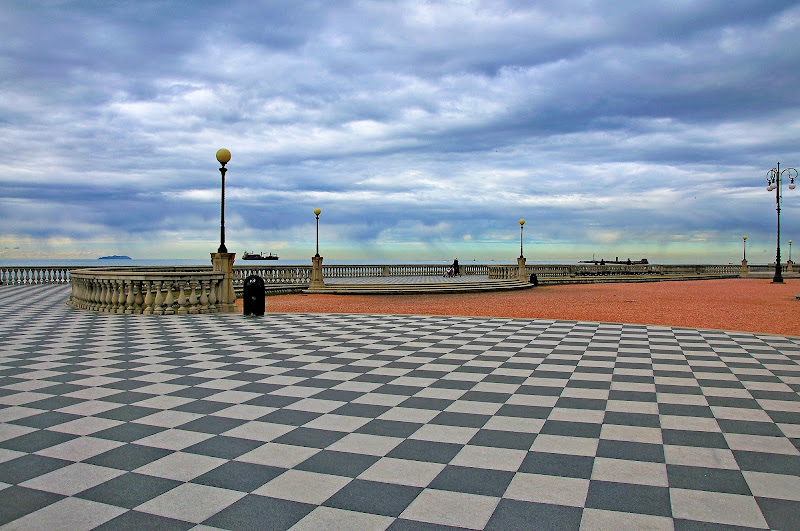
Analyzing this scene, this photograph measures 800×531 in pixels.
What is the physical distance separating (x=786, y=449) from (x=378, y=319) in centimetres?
1089

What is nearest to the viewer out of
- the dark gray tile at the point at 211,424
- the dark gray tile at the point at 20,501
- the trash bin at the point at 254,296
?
the dark gray tile at the point at 20,501

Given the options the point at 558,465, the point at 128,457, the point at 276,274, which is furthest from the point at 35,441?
the point at 276,274

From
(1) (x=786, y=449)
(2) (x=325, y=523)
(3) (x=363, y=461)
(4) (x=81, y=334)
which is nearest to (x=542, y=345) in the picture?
(1) (x=786, y=449)

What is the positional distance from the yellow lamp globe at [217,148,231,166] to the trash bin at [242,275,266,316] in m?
3.75

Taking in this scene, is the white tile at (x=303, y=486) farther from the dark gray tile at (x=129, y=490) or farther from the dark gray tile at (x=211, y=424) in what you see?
the dark gray tile at (x=211, y=424)

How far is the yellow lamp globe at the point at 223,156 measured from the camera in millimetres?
16203

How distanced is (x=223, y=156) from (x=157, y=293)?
13.9 feet

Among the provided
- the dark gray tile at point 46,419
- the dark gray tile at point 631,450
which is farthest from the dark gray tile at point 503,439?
the dark gray tile at point 46,419

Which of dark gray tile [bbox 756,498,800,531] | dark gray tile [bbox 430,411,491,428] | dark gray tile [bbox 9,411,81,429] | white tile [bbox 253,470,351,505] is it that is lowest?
dark gray tile [bbox 756,498,800,531]

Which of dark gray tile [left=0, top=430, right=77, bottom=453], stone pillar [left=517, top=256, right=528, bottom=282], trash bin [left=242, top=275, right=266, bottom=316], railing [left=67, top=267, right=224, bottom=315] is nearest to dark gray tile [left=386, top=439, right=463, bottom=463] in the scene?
dark gray tile [left=0, top=430, right=77, bottom=453]

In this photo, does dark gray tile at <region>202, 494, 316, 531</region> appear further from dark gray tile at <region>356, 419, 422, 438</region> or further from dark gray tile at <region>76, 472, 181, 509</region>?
dark gray tile at <region>356, 419, 422, 438</region>

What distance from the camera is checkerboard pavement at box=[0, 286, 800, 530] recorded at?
139 inches

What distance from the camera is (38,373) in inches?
303

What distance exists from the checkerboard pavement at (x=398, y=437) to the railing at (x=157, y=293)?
5103mm
